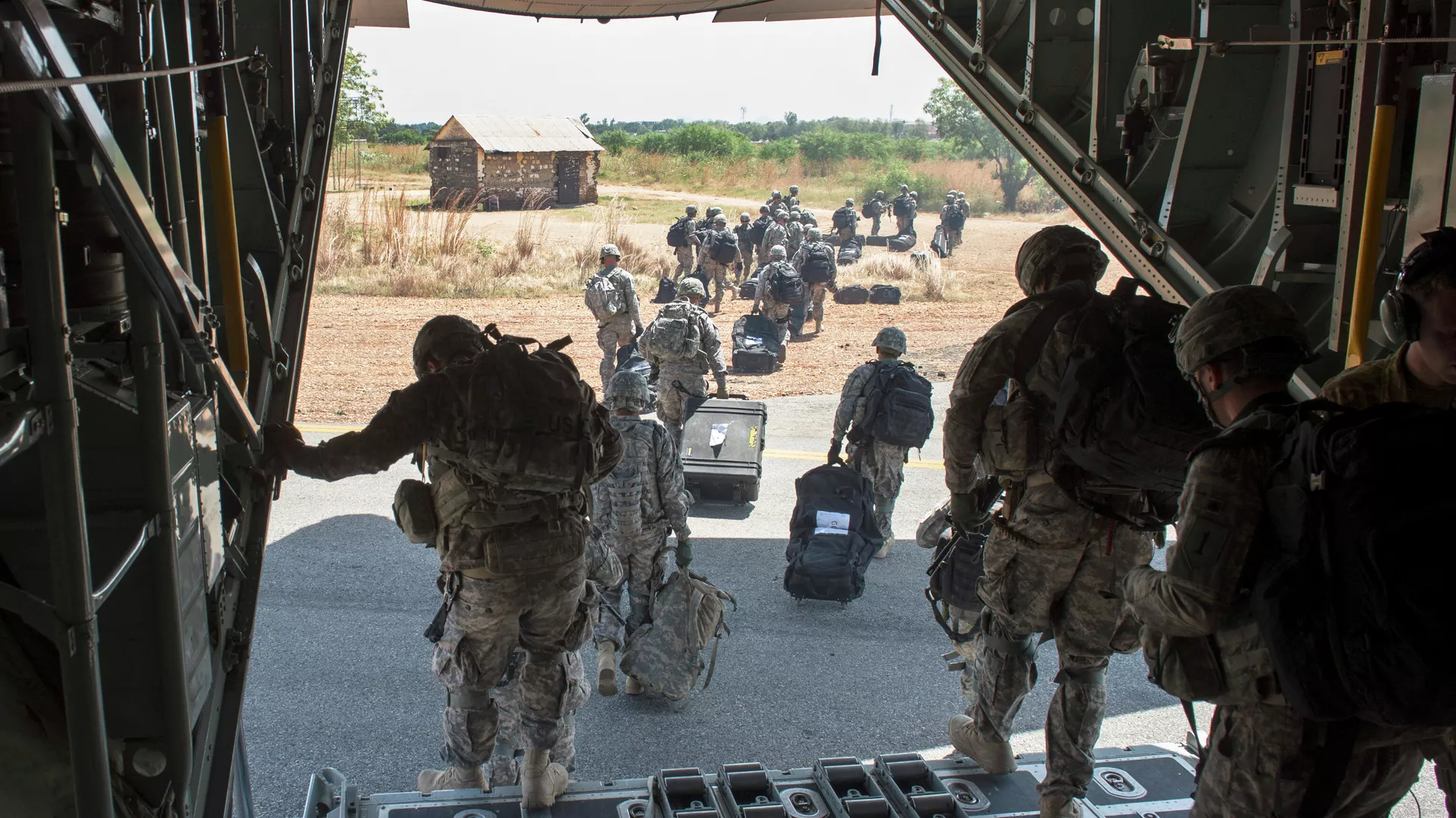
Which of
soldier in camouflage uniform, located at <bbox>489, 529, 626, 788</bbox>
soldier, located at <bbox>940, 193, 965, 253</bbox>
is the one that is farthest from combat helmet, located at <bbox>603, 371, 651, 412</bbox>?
soldier, located at <bbox>940, 193, 965, 253</bbox>

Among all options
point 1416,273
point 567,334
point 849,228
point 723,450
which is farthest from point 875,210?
point 1416,273

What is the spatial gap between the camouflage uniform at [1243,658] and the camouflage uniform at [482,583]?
220 cm

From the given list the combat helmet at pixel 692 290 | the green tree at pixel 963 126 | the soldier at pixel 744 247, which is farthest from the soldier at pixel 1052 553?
the green tree at pixel 963 126

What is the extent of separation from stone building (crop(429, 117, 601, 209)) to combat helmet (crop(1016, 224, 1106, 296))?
28016 mm

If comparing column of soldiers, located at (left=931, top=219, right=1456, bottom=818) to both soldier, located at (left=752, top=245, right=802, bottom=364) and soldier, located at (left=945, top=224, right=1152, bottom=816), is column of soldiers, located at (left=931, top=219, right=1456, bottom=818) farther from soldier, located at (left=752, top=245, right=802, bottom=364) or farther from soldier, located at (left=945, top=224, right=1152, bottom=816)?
soldier, located at (left=752, top=245, right=802, bottom=364)

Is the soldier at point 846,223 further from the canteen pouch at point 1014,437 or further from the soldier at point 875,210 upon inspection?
the canteen pouch at point 1014,437

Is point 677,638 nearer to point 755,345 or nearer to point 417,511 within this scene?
point 417,511

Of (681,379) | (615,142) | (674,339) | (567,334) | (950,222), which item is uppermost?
(615,142)

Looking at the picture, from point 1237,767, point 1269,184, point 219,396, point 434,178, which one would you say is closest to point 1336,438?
point 1237,767

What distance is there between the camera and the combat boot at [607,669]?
5863mm

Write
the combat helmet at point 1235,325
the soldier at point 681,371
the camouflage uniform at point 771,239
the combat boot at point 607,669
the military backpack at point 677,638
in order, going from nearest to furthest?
the combat helmet at point 1235,325
the military backpack at point 677,638
the combat boot at point 607,669
the soldier at point 681,371
the camouflage uniform at point 771,239

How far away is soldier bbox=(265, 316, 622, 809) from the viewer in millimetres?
3957

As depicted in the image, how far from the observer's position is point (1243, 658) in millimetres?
2803

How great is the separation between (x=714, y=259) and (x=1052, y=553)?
47.4 feet
